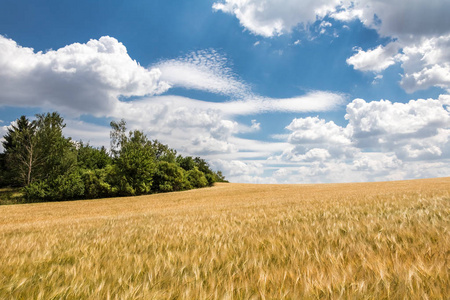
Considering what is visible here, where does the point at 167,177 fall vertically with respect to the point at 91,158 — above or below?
below

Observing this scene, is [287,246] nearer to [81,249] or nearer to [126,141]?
[81,249]

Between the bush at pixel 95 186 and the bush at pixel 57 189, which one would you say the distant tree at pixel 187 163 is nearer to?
the bush at pixel 95 186

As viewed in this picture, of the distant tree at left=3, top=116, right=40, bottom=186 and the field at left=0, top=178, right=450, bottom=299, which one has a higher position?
the distant tree at left=3, top=116, right=40, bottom=186

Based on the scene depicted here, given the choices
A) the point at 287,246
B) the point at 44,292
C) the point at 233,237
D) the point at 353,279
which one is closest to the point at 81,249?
the point at 44,292

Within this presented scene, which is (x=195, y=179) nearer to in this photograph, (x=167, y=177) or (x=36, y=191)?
(x=167, y=177)

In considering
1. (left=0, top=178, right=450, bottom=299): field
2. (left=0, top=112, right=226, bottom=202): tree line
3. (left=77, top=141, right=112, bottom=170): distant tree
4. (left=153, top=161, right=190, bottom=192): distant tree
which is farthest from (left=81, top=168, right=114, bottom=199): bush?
(left=0, top=178, right=450, bottom=299): field

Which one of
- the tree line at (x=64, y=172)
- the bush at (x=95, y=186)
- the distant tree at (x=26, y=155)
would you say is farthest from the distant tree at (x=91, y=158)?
the bush at (x=95, y=186)

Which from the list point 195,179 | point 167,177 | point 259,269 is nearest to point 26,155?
point 167,177

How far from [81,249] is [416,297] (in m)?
3.85

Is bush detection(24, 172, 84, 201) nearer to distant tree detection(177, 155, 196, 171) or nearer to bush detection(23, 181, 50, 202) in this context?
bush detection(23, 181, 50, 202)

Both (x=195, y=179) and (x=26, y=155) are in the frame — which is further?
(x=195, y=179)

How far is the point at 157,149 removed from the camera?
81.1 metres

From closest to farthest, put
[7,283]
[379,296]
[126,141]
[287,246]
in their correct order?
[379,296], [7,283], [287,246], [126,141]

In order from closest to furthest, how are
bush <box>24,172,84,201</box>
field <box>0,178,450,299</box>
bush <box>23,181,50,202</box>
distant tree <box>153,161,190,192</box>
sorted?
field <box>0,178,450,299</box>
bush <box>23,181,50,202</box>
bush <box>24,172,84,201</box>
distant tree <box>153,161,190,192</box>
